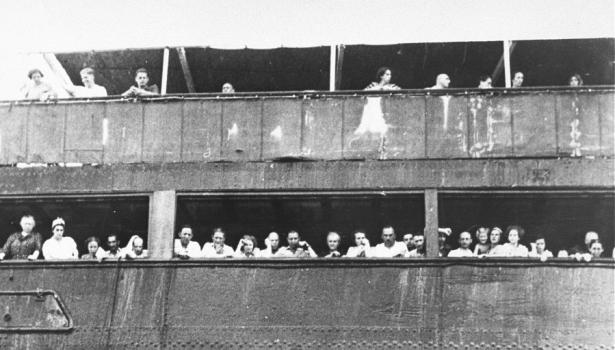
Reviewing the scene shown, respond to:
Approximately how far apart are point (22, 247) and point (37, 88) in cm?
287

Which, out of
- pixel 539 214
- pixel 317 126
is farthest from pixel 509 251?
pixel 317 126

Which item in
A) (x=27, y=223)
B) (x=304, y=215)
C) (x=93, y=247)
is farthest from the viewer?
(x=304, y=215)

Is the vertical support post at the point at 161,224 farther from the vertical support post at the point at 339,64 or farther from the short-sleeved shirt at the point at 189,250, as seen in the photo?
the vertical support post at the point at 339,64

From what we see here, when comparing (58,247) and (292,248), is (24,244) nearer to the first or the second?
(58,247)

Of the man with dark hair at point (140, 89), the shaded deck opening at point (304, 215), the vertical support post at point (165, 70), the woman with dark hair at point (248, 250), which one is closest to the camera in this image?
the woman with dark hair at point (248, 250)

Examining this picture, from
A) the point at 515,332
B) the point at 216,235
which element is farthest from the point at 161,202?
the point at 515,332

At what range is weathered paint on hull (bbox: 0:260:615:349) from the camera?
14.4 meters

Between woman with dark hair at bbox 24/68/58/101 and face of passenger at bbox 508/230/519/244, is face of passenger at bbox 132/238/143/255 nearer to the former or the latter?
woman with dark hair at bbox 24/68/58/101

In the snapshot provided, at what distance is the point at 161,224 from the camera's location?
1553 cm

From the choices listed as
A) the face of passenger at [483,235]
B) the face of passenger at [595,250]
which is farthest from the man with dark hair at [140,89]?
the face of passenger at [595,250]

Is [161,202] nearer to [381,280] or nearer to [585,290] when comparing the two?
[381,280]

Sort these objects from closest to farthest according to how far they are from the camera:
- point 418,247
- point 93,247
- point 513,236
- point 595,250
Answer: point 595,250 < point 513,236 < point 418,247 < point 93,247

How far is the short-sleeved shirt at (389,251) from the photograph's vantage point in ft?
49.0

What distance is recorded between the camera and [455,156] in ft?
51.0
